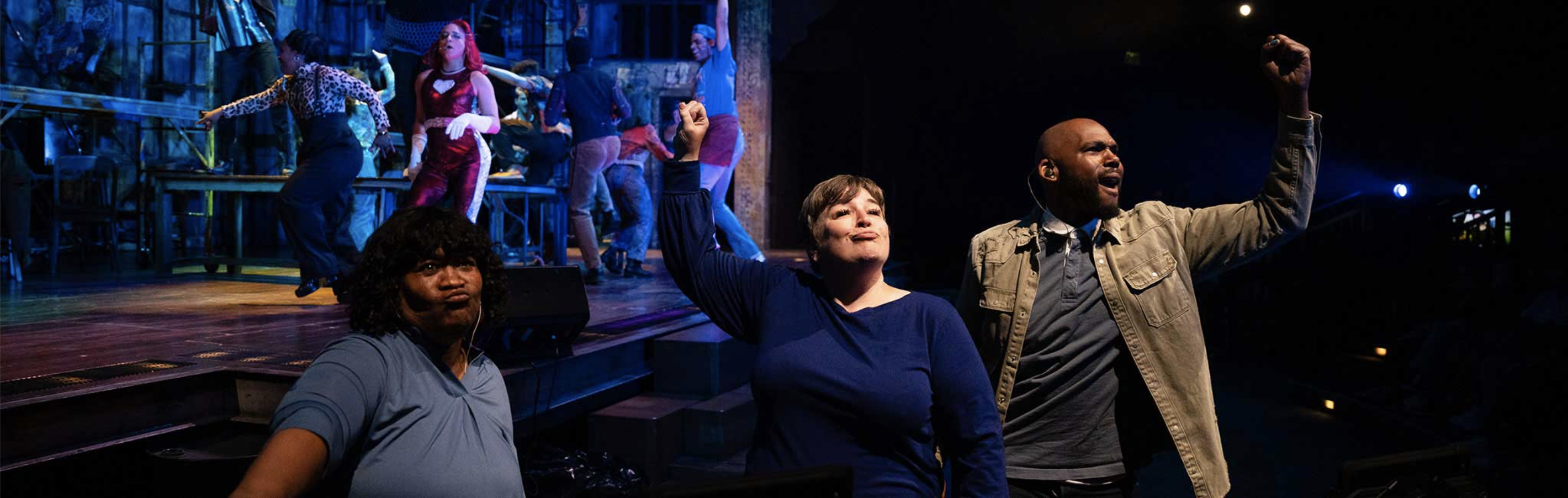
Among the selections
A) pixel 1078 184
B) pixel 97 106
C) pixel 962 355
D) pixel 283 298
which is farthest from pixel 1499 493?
pixel 97 106

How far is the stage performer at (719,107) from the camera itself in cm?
711

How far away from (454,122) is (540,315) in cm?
252

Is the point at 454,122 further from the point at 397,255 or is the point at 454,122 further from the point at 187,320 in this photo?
the point at 397,255

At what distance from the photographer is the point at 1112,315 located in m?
2.32

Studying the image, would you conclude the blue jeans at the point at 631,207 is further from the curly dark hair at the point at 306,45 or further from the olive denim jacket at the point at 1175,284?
the olive denim jacket at the point at 1175,284

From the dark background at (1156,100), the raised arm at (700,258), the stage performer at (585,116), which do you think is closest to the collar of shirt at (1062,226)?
the raised arm at (700,258)

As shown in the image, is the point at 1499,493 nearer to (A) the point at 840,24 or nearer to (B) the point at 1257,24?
(B) the point at 1257,24

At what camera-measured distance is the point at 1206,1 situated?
974 cm

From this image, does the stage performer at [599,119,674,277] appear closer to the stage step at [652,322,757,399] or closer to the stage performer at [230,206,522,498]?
the stage step at [652,322,757,399]

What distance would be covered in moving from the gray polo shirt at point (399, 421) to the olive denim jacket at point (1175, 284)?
1065 millimetres

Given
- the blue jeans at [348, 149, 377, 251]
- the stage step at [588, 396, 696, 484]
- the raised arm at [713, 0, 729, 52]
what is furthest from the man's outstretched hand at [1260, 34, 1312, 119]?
the blue jeans at [348, 149, 377, 251]

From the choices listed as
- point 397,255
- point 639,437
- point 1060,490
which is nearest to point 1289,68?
point 1060,490

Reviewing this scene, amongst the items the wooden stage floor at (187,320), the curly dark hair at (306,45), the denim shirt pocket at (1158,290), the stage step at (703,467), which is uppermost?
the curly dark hair at (306,45)

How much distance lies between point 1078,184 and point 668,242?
944mm
